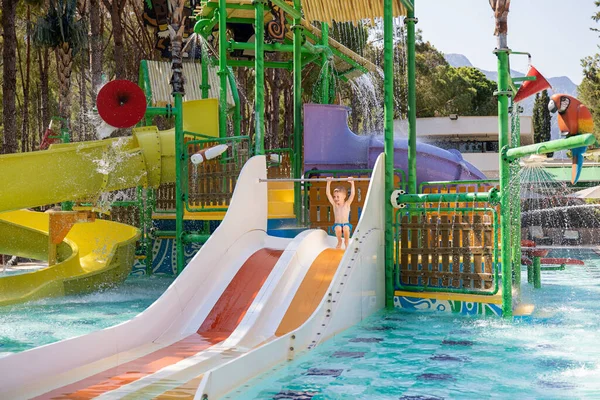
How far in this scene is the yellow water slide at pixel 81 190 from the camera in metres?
10.0

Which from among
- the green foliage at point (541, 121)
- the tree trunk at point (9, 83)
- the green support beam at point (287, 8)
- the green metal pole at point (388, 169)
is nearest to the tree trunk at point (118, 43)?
the tree trunk at point (9, 83)

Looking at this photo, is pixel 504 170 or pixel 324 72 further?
pixel 324 72

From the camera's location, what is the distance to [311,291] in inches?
299

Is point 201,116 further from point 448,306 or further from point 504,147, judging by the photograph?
point 504,147

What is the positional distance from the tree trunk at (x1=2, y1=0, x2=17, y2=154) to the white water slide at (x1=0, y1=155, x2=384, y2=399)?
12.1 metres

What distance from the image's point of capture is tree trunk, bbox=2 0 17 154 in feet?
60.6

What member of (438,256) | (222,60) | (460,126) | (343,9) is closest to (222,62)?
(222,60)

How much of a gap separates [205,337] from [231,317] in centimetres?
50

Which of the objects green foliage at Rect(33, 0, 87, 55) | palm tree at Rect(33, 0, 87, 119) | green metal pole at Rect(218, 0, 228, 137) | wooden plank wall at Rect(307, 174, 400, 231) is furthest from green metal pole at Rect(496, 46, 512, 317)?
green foliage at Rect(33, 0, 87, 55)

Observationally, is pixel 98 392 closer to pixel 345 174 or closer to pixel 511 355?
pixel 511 355

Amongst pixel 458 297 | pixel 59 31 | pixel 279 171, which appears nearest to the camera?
pixel 458 297

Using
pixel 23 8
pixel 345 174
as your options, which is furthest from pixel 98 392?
pixel 23 8

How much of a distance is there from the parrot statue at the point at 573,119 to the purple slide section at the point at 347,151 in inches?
212

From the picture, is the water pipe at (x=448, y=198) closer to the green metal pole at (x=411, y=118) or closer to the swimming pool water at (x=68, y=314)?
the green metal pole at (x=411, y=118)
